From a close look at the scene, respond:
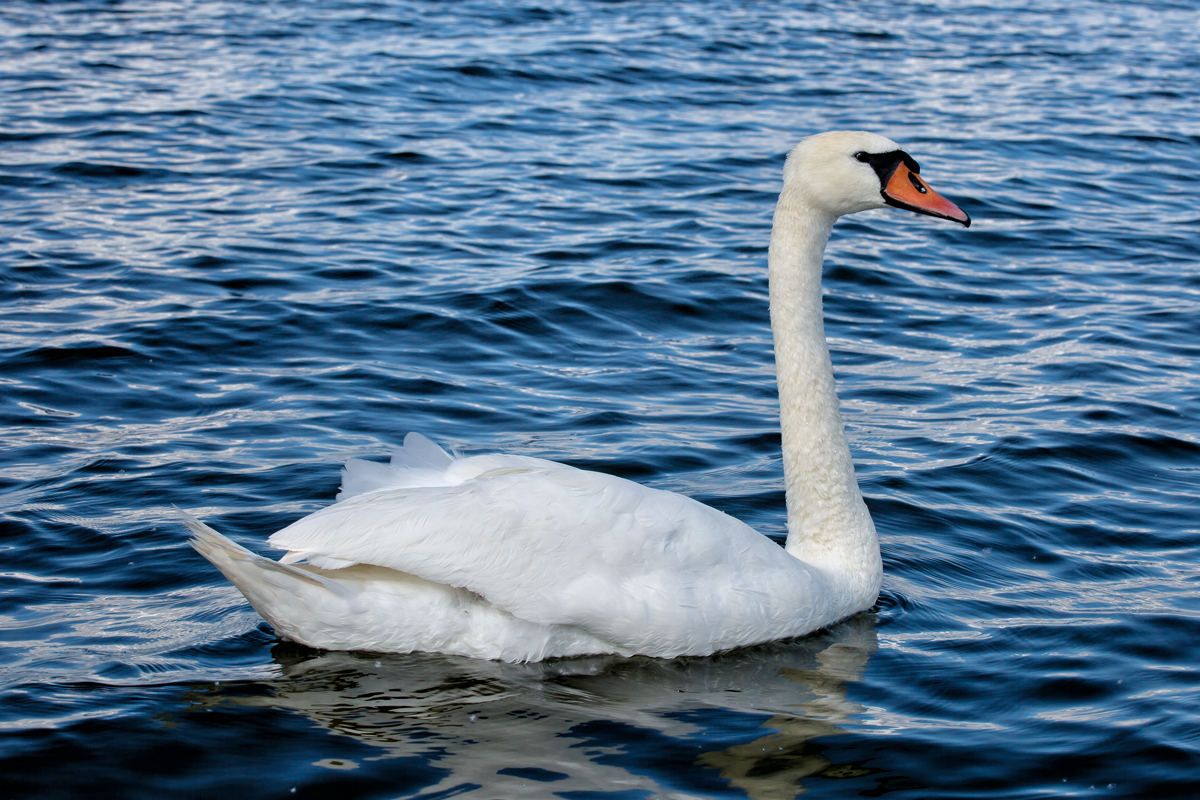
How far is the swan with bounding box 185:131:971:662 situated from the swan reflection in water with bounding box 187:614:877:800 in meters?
0.10

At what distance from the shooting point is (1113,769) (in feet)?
14.1

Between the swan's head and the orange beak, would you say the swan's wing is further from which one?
the orange beak

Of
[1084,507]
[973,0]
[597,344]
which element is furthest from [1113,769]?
[973,0]

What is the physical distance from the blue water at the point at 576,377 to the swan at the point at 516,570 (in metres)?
0.15

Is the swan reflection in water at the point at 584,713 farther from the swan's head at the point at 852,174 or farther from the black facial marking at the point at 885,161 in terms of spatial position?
the black facial marking at the point at 885,161

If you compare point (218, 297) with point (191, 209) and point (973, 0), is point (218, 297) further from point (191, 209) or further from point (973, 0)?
point (973, 0)

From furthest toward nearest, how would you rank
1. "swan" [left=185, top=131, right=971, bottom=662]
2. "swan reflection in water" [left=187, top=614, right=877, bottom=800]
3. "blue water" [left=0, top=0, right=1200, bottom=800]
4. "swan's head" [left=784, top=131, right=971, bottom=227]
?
1. "swan's head" [left=784, top=131, right=971, bottom=227]
2. "swan" [left=185, top=131, right=971, bottom=662]
3. "blue water" [left=0, top=0, right=1200, bottom=800]
4. "swan reflection in water" [left=187, top=614, right=877, bottom=800]

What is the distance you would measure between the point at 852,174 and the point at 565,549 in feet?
6.17

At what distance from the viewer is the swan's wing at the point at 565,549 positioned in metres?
4.62

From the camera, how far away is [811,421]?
18.5ft

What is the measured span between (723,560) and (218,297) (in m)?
5.17

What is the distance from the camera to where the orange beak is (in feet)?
18.2

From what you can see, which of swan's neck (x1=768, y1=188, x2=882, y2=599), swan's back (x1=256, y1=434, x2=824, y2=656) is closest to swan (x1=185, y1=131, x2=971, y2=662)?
swan's back (x1=256, y1=434, x2=824, y2=656)

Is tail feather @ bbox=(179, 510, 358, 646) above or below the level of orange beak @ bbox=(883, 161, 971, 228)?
below
